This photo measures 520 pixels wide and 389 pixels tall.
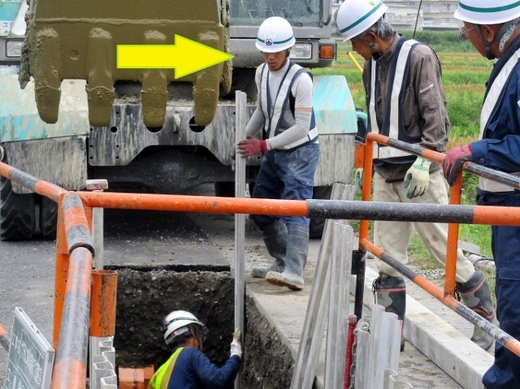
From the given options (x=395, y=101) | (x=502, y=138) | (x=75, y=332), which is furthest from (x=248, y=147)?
(x=75, y=332)

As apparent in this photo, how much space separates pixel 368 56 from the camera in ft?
16.7

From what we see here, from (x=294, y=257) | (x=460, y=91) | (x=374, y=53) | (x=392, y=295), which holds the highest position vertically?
(x=374, y=53)

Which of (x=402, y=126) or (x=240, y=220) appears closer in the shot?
(x=402, y=126)

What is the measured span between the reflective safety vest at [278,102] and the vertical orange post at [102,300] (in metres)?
4.15

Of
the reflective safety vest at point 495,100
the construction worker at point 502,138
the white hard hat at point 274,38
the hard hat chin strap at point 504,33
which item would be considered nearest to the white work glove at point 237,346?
the white hard hat at point 274,38

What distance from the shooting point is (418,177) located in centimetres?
484

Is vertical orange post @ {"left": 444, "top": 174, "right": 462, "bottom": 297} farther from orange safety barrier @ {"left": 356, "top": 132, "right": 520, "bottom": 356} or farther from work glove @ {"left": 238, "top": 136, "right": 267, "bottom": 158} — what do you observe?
work glove @ {"left": 238, "top": 136, "right": 267, "bottom": 158}

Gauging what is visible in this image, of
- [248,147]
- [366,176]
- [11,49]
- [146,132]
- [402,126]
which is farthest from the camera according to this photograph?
[146,132]

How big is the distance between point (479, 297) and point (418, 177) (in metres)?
0.73

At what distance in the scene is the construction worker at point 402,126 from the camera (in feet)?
16.3

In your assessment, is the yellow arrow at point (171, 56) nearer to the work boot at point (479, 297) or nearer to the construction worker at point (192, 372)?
the work boot at point (479, 297)

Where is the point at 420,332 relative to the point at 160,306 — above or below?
above

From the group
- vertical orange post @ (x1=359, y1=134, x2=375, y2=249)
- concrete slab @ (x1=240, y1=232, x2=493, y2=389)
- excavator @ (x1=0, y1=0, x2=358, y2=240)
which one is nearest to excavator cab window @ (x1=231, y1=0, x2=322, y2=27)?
excavator @ (x1=0, y1=0, x2=358, y2=240)

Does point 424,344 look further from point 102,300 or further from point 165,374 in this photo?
point 102,300
